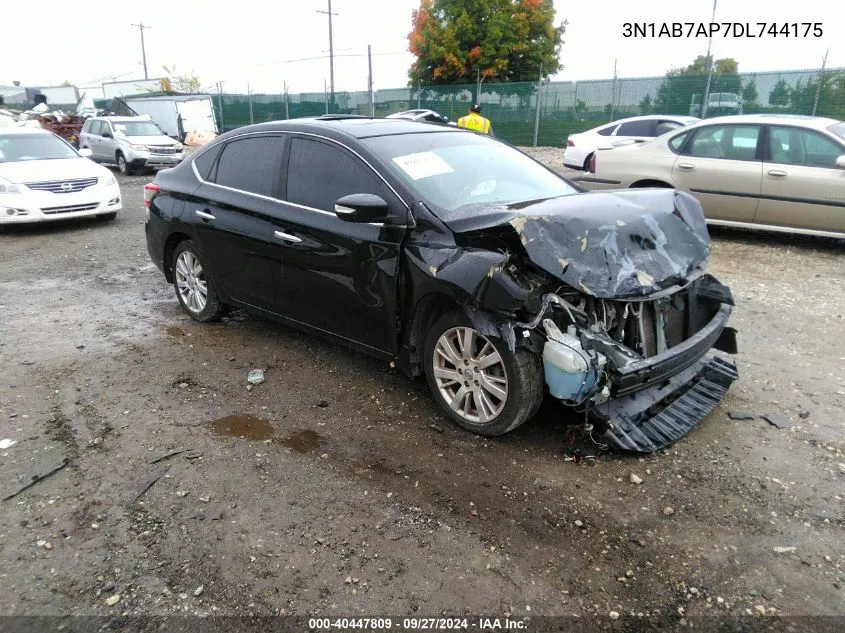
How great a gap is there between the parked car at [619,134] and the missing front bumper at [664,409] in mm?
9711

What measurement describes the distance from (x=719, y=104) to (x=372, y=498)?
794 inches

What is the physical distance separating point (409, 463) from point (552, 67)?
118ft

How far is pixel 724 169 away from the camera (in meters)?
8.08

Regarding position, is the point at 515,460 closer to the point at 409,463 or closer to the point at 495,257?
the point at 409,463

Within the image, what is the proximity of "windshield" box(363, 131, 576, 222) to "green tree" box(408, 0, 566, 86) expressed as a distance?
30548 millimetres

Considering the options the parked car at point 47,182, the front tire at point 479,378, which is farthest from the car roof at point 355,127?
the parked car at point 47,182

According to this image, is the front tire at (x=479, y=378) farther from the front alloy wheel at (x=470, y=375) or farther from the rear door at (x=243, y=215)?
the rear door at (x=243, y=215)

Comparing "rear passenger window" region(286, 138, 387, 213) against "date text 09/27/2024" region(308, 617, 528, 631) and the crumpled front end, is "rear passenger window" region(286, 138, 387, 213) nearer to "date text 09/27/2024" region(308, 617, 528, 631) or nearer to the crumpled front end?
the crumpled front end

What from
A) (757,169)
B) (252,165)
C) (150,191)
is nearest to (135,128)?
(150,191)

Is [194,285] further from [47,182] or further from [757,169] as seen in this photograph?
[757,169]

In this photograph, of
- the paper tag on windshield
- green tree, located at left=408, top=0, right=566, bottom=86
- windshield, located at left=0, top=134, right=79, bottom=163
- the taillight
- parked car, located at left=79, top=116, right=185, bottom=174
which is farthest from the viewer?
green tree, located at left=408, top=0, right=566, bottom=86

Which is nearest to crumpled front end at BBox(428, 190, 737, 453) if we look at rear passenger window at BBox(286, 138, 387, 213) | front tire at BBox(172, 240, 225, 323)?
rear passenger window at BBox(286, 138, 387, 213)

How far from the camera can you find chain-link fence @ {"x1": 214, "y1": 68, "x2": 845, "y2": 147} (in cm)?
1764

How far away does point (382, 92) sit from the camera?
29875 millimetres
